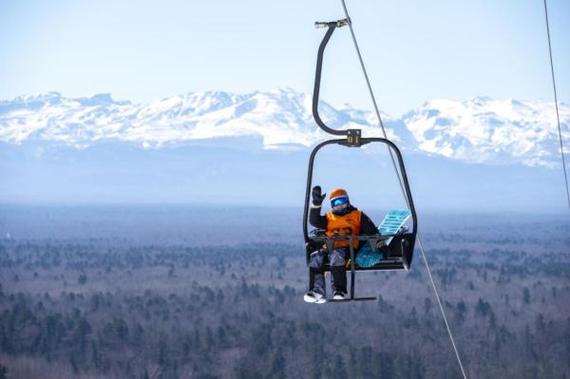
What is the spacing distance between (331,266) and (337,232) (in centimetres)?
68

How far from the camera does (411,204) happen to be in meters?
16.7

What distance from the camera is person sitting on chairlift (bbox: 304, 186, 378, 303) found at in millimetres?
17922

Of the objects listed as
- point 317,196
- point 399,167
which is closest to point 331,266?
point 317,196

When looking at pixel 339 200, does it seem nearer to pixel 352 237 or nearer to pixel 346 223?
pixel 346 223

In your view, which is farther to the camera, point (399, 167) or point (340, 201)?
point (340, 201)

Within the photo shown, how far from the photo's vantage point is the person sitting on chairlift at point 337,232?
706 inches

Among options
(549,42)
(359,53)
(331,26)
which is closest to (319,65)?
(331,26)

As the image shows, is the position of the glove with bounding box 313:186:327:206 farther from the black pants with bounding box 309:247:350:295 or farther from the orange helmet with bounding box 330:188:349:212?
the black pants with bounding box 309:247:350:295

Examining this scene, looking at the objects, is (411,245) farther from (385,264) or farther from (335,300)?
(335,300)

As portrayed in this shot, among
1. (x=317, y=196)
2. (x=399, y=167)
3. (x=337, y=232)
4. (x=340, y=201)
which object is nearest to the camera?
(x=399, y=167)

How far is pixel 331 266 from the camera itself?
18.0 metres

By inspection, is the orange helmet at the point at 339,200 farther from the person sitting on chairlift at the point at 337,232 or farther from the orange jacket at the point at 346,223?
the orange jacket at the point at 346,223

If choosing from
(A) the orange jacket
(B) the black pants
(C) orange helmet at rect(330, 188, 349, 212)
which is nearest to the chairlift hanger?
(B) the black pants

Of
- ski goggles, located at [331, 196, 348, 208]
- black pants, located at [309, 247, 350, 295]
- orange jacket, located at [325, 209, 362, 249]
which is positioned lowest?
black pants, located at [309, 247, 350, 295]
